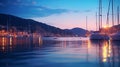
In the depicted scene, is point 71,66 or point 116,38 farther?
point 116,38

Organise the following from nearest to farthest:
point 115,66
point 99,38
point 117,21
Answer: point 115,66 < point 117,21 < point 99,38

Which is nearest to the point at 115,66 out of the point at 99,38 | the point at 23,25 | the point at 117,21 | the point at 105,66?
the point at 105,66

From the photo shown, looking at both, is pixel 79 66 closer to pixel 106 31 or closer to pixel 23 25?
pixel 106 31

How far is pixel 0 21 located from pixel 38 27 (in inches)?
1050

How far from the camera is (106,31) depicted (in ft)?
201

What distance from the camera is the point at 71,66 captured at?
12.9 metres

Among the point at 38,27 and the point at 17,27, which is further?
the point at 38,27

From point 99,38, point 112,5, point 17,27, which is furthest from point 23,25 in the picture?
point 112,5

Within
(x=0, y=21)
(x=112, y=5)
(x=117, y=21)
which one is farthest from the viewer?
(x=0, y=21)

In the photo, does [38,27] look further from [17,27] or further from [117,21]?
[117,21]

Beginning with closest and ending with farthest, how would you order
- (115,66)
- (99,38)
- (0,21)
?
1. (115,66)
2. (99,38)
3. (0,21)

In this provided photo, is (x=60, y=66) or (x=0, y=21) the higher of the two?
(x=0, y=21)

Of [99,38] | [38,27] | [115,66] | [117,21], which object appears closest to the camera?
[115,66]

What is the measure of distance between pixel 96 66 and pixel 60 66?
66.4 inches
